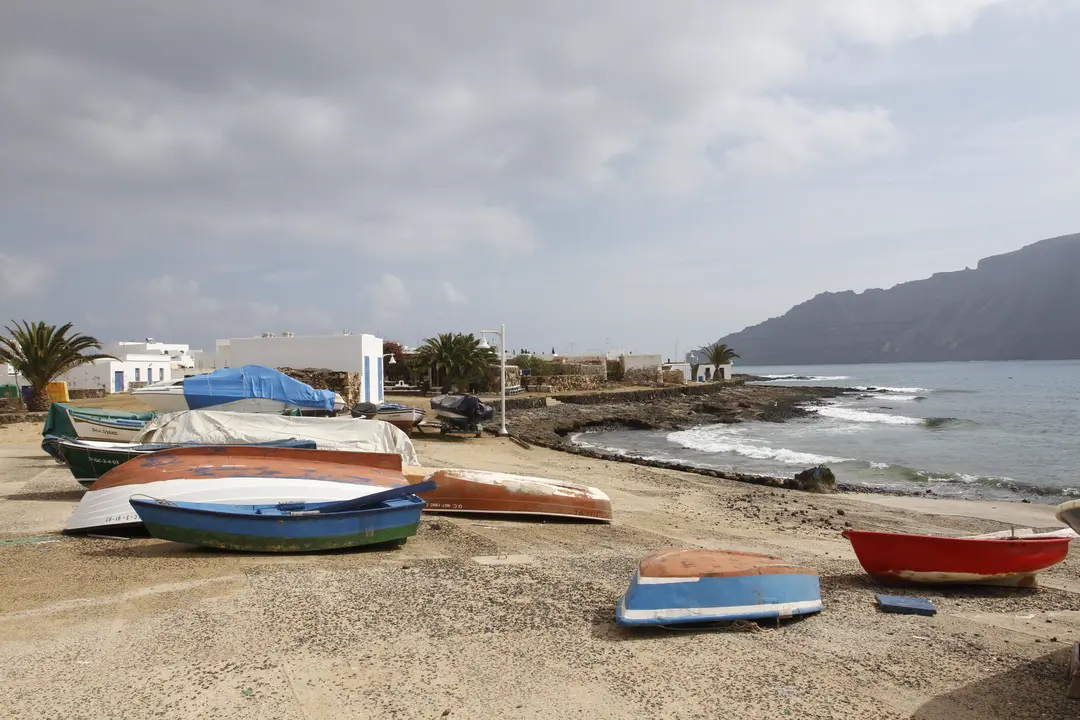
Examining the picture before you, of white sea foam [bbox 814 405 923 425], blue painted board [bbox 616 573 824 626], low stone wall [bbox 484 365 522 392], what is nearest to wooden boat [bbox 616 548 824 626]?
blue painted board [bbox 616 573 824 626]

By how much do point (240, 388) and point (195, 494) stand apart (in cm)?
863

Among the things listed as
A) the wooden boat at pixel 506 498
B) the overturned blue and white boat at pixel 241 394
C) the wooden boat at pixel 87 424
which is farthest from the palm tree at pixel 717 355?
the wooden boat at pixel 506 498

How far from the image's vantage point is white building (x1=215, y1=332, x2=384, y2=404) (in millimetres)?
25484

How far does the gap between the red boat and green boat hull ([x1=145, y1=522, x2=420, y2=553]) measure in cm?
498

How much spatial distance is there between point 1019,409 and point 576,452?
41768 mm

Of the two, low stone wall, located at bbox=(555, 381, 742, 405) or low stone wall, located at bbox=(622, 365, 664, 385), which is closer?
low stone wall, located at bbox=(555, 381, 742, 405)

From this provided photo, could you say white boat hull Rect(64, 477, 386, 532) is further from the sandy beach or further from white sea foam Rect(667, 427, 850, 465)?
white sea foam Rect(667, 427, 850, 465)

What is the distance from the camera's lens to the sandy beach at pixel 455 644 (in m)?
4.14

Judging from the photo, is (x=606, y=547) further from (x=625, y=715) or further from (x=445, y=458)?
(x=445, y=458)

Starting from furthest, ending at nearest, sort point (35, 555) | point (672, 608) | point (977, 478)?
1. point (977, 478)
2. point (35, 555)
3. point (672, 608)

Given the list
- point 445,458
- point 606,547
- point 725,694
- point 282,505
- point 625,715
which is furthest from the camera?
point 445,458

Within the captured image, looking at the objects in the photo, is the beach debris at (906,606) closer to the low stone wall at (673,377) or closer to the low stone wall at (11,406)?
the low stone wall at (11,406)

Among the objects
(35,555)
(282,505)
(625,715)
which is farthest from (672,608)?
(35,555)

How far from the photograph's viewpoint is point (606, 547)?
29.6ft
